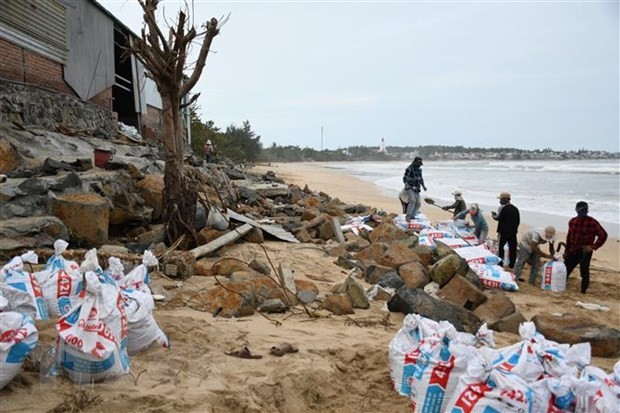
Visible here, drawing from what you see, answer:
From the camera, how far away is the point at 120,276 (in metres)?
3.47

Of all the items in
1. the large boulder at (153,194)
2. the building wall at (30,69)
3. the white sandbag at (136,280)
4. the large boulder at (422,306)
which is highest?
the building wall at (30,69)

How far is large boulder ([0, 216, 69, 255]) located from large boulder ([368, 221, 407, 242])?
5191mm

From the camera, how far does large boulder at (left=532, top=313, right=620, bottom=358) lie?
4590mm

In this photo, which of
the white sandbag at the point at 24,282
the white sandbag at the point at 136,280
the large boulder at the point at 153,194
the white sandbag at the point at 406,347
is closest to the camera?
the white sandbag at the point at 24,282

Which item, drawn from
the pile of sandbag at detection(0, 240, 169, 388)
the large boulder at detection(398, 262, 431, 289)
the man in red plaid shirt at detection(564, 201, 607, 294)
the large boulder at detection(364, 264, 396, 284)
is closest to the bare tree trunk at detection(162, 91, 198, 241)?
the large boulder at detection(364, 264, 396, 284)

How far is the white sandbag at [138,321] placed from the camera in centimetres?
308

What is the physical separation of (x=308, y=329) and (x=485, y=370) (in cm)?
202

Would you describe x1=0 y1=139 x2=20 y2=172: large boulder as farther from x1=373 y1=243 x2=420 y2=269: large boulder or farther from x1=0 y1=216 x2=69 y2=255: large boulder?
x1=373 y1=243 x2=420 y2=269: large boulder

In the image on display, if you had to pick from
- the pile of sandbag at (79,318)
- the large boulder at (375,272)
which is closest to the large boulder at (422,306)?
the large boulder at (375,272)

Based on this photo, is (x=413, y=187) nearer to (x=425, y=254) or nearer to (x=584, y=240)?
(x=425, y=254)

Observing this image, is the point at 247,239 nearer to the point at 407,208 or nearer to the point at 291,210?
the point at 291,210

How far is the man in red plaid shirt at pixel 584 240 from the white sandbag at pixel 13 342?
7.32 m

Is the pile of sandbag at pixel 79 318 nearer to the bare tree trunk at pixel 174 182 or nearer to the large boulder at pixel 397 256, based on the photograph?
the bare tree trunk at pixel 174 182

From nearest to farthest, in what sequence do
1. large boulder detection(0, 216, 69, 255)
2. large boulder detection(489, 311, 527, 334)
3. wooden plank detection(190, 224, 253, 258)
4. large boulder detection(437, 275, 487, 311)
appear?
large boulder detection(0, 216, 69, 255) → large boulder detection(489, 311, 527, 334) → large boulder detection(437, 275, 487, 311) → wooden plank detection(190, 224, 253, 258)
